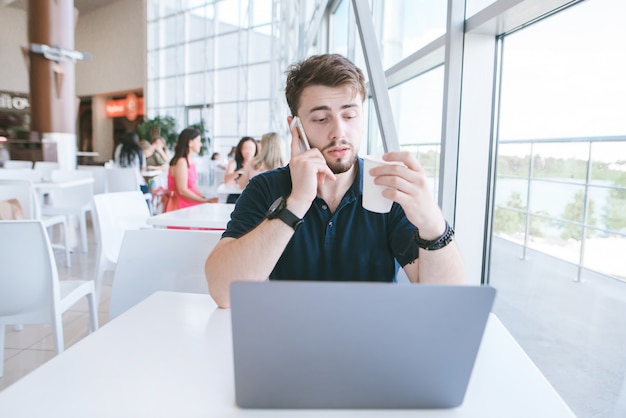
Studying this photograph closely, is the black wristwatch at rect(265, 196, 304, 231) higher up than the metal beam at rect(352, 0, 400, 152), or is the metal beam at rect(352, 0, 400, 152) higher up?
the metal beam at rect(352, 0, 400, 152)

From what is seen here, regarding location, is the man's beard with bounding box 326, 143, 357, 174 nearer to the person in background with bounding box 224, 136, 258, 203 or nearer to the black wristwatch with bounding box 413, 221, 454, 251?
the black wristwatch with bounding box 413, 221, 454, 251

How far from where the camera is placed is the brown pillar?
25.0 ft

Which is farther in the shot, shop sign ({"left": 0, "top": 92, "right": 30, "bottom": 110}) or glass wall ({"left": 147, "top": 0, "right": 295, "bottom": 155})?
shop sign ({"left": 0, "top": 92, "right": 30, "bottom": 110})

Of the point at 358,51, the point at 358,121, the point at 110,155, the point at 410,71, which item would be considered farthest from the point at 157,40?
the point at 358,121

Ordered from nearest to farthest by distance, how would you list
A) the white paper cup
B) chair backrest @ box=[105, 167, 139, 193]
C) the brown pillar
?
the white paper cup < chair backrest @ box=[105, 167, 139, 193] < the brown pillar

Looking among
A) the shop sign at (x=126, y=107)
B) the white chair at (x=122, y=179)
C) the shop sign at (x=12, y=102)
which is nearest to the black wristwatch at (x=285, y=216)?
the white chair at (x=122, y=179)

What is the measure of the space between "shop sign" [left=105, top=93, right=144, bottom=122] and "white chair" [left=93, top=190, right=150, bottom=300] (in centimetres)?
1419

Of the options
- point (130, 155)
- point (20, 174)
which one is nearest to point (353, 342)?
point (20, 174)

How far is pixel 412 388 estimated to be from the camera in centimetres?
62

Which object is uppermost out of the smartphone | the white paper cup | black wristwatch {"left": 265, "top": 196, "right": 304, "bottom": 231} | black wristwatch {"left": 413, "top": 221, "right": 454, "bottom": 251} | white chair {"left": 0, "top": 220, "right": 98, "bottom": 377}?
the smartphone

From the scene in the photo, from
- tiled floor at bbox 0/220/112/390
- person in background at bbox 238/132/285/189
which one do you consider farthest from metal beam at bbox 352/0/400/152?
tiled floor at bbox 0/220/112/390

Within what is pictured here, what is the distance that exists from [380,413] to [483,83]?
1613mm

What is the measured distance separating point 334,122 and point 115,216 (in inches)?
69.6

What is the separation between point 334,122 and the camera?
131cm
